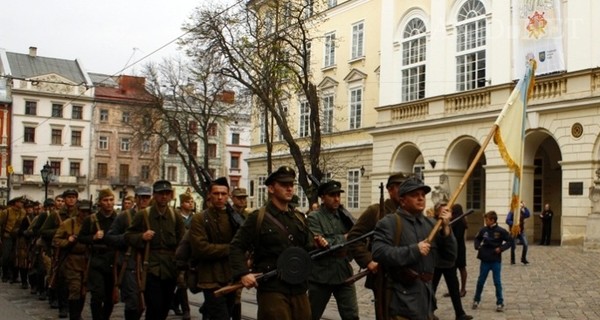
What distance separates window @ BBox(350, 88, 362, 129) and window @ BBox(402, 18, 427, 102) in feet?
18.2

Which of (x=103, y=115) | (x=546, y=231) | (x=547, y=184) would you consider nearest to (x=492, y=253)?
(x=546, y=231)

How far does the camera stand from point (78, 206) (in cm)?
1184

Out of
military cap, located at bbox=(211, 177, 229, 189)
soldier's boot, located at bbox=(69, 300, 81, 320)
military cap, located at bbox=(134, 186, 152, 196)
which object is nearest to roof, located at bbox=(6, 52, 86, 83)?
soldier's boot, located at bbox=(69, 300, 81, 320)

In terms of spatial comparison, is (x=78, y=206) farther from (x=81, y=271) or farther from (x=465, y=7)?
(x=465, y=7)

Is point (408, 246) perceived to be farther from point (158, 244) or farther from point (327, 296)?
point (158, 244)

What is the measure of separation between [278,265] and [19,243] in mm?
12419

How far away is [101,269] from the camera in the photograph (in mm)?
10703

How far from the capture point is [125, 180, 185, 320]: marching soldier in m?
9.33

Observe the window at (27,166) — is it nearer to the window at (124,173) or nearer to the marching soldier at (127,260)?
the window at (124,173)

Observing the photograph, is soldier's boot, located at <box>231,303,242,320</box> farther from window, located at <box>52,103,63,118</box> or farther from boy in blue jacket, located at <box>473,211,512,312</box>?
window, located at <box>52,103,63,118</box>

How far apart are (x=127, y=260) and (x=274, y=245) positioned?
11.6 feet

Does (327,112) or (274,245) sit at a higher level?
(327,112)

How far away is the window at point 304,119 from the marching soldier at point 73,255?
31842mm

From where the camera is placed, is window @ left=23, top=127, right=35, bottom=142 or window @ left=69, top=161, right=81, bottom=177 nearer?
window @ left=23, top=127, right=35, bottom=142
